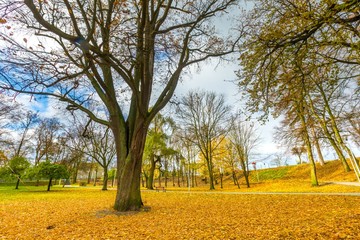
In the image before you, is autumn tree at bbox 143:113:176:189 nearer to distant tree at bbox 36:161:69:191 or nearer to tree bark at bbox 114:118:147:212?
distant tree at bbox 36:161:69:191

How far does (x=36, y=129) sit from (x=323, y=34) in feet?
127

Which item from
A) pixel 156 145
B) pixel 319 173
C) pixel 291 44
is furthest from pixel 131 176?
pixel 319 173

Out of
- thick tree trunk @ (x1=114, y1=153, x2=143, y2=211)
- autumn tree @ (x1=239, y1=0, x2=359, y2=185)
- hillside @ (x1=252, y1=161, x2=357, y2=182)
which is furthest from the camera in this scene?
hillside @ (x1=252, y1=161, x2=357, y2=182)

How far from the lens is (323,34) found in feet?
15.6

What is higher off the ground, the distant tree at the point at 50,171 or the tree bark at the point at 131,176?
the distant tree at the point at 50,171

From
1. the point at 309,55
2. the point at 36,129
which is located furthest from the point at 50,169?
the point at 309,55

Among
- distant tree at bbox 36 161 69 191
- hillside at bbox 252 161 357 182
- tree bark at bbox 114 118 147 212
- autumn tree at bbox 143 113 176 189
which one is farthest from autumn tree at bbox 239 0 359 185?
distant tree at bbox 36 161 69 191

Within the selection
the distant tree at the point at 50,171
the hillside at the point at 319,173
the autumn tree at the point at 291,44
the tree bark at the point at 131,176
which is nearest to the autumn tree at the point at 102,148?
the distant tree at the point at 50,171

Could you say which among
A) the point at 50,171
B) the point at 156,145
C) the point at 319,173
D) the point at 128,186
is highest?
the point at 156,145

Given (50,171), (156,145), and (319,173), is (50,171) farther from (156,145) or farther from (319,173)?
(319,173)

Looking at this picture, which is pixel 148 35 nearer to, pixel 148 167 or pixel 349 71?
pixel 349 71

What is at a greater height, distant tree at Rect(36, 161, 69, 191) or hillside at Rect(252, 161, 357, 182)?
distant tree at Rect(36, 161, 69, 191)

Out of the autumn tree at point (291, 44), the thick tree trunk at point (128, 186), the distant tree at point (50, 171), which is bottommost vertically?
the thick tree trunk at point (128, 186)

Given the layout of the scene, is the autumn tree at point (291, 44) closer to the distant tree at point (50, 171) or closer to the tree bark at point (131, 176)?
the tree bark at point (131, 176)
